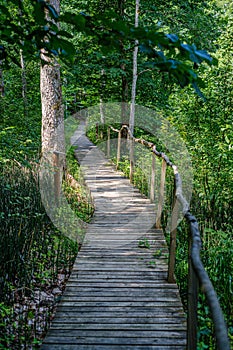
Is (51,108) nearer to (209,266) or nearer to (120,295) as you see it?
(209,266)

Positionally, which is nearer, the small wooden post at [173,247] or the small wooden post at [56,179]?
the small wooden post at [173,247]

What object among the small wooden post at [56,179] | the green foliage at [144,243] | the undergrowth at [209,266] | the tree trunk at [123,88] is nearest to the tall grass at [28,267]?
the small wooden post at [56,179]

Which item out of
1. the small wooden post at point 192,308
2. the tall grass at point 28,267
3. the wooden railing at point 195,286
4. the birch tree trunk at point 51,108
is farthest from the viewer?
the birch tree trunk at point 51,108

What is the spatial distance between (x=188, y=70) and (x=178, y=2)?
11.4 m

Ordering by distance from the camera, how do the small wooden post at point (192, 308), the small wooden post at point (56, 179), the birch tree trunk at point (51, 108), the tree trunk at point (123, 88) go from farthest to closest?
1. the tree trunk at point (123, 88)
2. the birch tree trunk at point (51, 108)
3. the small wooden post at point (56, 179)
4. the small wooden post at point (192, 308)

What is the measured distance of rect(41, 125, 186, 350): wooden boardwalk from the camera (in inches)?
113

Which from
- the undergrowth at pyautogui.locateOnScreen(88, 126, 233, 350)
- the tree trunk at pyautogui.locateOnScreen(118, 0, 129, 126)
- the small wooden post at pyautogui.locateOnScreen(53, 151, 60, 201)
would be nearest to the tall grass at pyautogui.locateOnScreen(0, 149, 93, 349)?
the small wooden post at pyautogui.locateOnScreen(53, 151, 60, 201)

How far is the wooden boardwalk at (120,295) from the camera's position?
9.41 feet

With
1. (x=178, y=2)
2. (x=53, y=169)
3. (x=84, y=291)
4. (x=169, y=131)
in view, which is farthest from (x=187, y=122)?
(x=178, y=2)

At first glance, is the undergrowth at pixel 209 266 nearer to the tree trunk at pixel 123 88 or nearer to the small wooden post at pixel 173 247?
the small wooden post at pixel 173 247

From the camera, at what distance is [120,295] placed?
3.63 m

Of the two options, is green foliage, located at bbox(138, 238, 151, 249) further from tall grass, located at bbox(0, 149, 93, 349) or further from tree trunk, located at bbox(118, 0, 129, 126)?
tree trunk, located at bbox(118, 0, 129, 126)

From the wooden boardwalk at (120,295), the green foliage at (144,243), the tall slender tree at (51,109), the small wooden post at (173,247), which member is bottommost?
the wooden boardwalk at (120,295)

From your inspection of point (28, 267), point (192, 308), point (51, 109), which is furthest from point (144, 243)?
point (51, 109)
